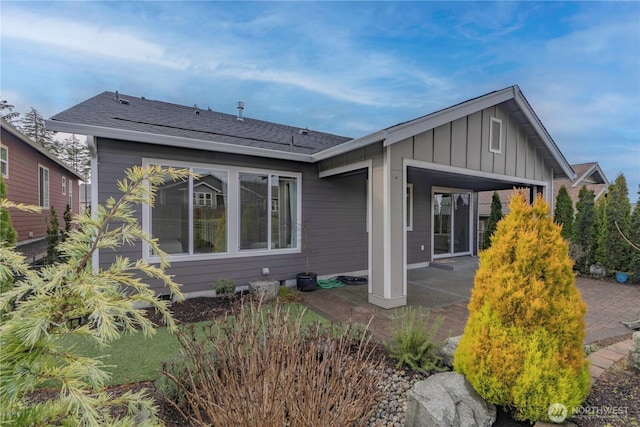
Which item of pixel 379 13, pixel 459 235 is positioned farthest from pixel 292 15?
pixel 459 235

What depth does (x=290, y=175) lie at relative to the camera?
684 cm

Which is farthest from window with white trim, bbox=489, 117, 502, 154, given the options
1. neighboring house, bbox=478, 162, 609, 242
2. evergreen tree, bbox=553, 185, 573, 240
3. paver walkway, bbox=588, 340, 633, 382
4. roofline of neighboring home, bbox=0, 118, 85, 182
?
roofline of neighboring home, bbox=0, 118, 85, 182

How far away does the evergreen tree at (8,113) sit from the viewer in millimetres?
17413

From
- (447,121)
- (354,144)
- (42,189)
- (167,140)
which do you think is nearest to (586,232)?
(447,121)

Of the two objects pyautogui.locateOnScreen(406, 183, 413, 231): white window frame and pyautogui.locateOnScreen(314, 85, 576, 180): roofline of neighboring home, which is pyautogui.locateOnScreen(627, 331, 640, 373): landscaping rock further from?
pyautogui.locateOnScreen(406, 183, 413, 231): white window frame

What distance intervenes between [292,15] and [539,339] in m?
7.79

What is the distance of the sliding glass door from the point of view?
10531mm

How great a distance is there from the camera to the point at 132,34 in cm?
612

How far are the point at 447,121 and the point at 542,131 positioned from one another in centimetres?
346

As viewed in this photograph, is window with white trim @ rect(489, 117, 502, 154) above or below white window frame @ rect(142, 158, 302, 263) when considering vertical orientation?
above

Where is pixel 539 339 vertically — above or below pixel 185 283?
above

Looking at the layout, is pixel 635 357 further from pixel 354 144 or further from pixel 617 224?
pixel 617 224

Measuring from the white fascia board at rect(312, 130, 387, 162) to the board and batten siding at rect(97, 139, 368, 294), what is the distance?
0.71 meters

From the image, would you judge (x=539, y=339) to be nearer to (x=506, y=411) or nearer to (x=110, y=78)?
(x=506, y=411)
